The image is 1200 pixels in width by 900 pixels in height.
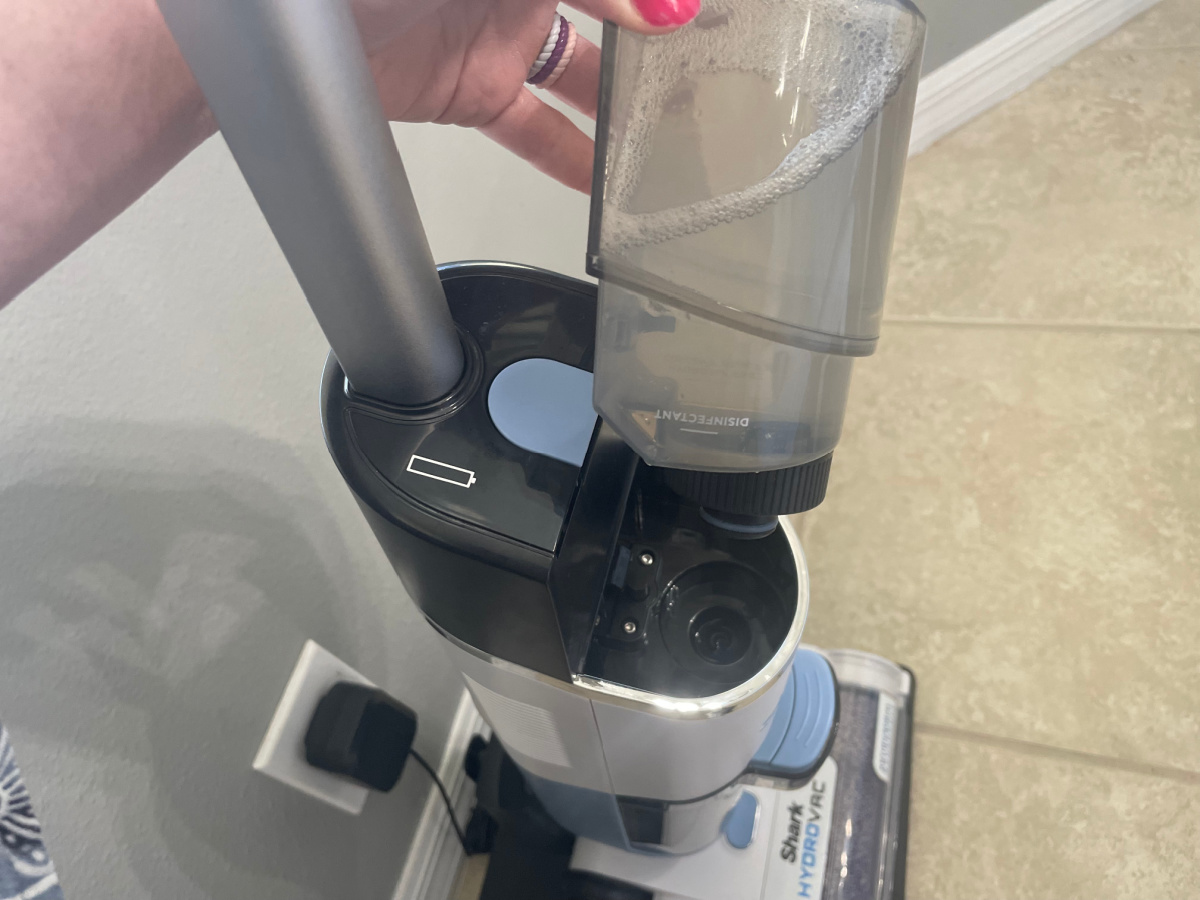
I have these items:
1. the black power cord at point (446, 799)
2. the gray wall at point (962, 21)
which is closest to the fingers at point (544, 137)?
the black power cord at point (446, 799)

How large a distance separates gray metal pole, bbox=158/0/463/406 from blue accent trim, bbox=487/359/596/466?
4 centimetres

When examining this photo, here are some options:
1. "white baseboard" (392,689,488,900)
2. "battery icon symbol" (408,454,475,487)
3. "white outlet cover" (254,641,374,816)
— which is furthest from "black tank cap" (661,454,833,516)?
"white baseboard" (392,689,488,900)

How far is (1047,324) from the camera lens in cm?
121

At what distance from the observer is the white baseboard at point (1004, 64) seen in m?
1.45

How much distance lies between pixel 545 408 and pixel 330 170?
0.15 metres

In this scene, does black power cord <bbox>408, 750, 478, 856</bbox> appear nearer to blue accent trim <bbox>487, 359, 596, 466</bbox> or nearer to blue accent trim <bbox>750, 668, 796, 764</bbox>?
blue accent trim <bbox>750, 668, 796, 764</bbox>

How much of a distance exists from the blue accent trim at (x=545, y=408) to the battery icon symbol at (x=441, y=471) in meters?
0.03

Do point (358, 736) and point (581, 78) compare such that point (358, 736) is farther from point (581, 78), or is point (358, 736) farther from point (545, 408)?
point (581, 78)

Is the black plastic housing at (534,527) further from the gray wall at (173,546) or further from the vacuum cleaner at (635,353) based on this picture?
the gray wall at (173,546)

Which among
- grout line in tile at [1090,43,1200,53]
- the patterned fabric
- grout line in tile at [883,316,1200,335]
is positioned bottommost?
the patterned fabric

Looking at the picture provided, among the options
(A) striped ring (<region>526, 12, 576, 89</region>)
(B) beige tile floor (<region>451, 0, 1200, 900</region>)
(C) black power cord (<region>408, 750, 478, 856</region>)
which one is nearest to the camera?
(A) striped ring (<region>526, 12, 576, 89</region>)

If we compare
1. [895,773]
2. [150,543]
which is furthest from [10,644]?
[895,773]

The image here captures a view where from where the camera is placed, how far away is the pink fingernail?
0.99ft

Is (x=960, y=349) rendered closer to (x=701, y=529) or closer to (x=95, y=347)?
(x=701, y=529)
